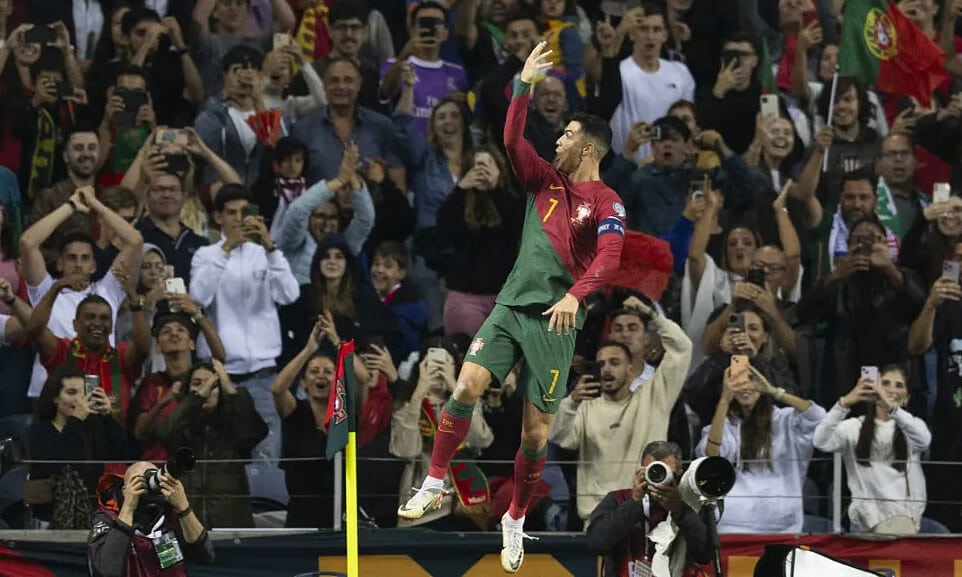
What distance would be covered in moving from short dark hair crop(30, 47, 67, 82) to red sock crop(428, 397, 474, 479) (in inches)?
259

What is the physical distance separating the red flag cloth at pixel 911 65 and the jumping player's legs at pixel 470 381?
7110 millimetres

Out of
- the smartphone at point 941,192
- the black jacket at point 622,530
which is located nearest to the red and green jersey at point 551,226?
the black jacket at point 622,530

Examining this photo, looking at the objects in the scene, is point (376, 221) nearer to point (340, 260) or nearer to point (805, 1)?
point (340, 260)

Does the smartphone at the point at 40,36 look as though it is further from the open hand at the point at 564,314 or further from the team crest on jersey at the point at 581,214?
the open hand at the point at 564,314

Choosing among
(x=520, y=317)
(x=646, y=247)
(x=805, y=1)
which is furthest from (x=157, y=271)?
(x=805, y=1)

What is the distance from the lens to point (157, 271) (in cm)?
1592

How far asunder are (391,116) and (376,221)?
128cm

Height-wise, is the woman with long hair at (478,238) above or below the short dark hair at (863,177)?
below

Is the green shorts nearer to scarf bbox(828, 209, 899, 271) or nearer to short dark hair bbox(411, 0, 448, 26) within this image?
scarf bbox(828, 209, 899, 271)

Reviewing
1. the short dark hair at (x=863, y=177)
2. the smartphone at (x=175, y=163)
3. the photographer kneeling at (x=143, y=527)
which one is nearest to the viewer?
the photographer kneeling at (x=143, y=527)

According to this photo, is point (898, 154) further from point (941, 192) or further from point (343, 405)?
point (343, 405)

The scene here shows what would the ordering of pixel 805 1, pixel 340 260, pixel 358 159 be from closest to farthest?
1. pixel 340 260
2. pixel 358 159
3. pixel 805 1

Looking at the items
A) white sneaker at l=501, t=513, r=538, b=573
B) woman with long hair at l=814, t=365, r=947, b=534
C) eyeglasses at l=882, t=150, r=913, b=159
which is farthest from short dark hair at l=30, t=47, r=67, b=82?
woman with long hair at l=814, t=365, r=947, b=534

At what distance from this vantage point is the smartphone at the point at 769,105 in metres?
17.6
